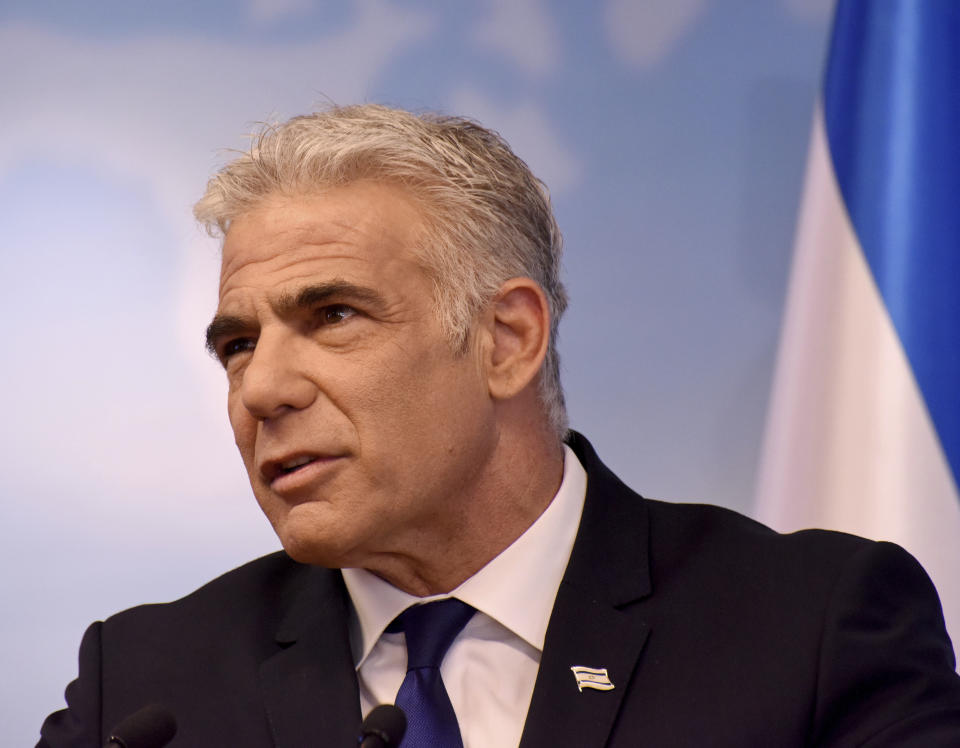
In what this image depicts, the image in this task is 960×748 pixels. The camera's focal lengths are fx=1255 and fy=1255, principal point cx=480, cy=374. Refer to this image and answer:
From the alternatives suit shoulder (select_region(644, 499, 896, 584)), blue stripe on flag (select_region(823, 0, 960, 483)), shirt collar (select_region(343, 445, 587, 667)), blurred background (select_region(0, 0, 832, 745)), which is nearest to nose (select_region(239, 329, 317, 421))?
shirt collar (select_region(343, 445, 587, 667))

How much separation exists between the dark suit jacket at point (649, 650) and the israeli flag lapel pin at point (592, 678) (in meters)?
0.01

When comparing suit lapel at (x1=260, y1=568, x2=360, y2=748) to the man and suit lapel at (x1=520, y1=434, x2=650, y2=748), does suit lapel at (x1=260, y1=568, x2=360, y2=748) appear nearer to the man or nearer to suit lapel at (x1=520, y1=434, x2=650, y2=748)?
the man

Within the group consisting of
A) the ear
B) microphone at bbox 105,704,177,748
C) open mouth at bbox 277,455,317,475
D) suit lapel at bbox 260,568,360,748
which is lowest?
microphone at bbox 105,704,177,748

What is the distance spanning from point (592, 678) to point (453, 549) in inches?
14.7

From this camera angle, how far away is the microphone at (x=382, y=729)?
1593 millimetres

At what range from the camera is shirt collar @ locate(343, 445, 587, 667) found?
218 cm

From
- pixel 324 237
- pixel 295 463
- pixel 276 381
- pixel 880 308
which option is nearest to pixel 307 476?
pixel 295 463

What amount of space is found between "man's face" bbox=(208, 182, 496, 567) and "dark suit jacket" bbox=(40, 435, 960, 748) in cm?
26

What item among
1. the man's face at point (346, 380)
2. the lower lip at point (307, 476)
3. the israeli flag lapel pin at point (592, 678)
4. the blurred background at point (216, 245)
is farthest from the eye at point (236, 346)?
the blurred background at point (216, 245)

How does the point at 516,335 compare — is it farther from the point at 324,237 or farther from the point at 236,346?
the point at 236,346

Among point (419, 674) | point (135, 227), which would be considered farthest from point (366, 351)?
point (135, 227)

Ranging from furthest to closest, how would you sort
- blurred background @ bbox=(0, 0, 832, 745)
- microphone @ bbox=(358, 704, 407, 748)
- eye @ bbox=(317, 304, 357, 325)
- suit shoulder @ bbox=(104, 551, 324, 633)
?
blurred background @ bbox=(0, 0, 832, 745), suit shoulder @ bbox=(104, 551, 324, 633), eye @ bbox=(317, 304, 357, 325), microphone @ bbox=(358, 704, 407, 748)

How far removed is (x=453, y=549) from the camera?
2260 millimetres

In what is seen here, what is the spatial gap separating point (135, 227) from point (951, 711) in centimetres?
242
